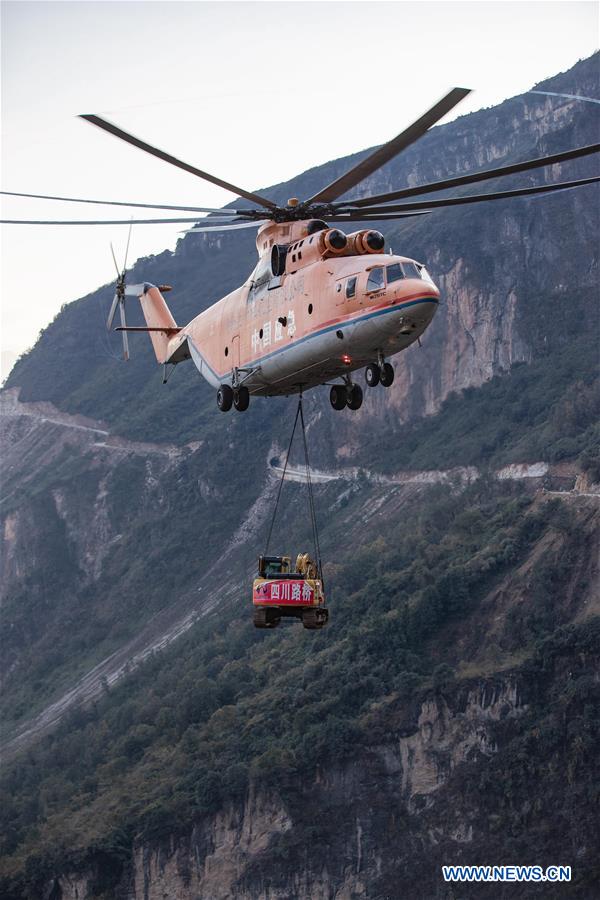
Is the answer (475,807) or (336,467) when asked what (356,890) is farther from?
(336,467)

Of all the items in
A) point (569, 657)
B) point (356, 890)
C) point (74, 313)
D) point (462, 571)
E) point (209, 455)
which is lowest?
point (356, 890)

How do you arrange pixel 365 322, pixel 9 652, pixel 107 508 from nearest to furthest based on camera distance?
pixel 365 322 → pixel 9 652 → pixel 107 508

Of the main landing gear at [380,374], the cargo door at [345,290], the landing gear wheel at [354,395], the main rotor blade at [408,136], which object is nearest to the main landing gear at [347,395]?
the landing gear wheel at [354,395]

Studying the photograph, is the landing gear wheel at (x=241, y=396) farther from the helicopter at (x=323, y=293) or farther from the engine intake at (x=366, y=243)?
the engine intake at (x=366, y=243)

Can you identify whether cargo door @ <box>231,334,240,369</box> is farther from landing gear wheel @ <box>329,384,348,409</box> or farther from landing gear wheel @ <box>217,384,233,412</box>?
landing gear wheel @ <box>329,384,348,409</box>

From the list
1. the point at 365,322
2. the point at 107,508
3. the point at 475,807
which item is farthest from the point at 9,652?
the point at 365,322

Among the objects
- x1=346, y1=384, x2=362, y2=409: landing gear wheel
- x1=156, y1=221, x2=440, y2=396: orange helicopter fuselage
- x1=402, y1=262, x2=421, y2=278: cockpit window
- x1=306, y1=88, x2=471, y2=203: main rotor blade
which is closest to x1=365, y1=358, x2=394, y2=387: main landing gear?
x1=156, y1=221, x2=440, y2=396: orange helicopter fuselage

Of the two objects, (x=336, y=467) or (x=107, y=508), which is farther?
(x=107, y=508)

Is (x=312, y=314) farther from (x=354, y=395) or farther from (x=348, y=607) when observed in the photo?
(x=348, y=607)
